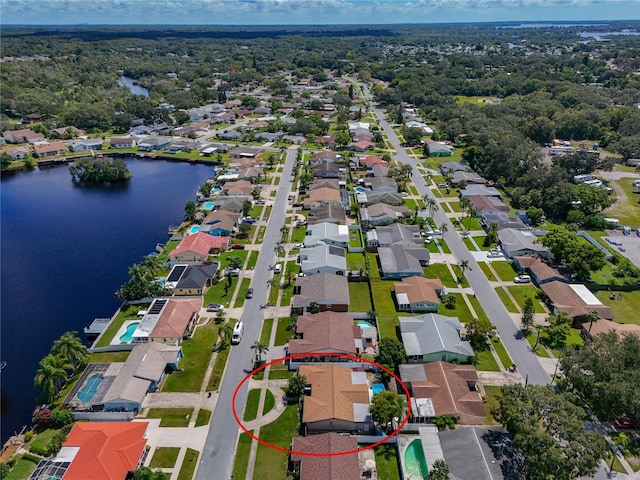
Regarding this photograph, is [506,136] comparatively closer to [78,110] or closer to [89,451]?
[89,451]

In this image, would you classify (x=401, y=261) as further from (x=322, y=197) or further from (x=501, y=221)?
(x=322, y=197)

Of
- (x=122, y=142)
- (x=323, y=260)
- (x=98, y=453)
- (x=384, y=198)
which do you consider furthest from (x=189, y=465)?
(x=122, y=142)

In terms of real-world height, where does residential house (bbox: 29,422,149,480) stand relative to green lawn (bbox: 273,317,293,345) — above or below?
above

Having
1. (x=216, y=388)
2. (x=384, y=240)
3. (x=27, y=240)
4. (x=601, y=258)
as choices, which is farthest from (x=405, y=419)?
(x=27, y=240)

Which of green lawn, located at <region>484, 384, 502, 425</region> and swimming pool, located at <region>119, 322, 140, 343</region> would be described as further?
swimming pool, located at <region>119, 322, 140, 343</region>

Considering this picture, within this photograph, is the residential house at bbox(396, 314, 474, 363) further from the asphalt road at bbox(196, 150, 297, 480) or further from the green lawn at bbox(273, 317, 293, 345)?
the asphalt road at bbox(196, 150, 297, 480)

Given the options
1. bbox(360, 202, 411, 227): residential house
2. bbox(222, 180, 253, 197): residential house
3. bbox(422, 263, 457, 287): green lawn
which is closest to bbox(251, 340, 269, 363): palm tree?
bbox(422, 263, 457, 287): green lawn

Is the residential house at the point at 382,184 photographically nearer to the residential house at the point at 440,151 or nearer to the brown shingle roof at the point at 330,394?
the residential house at the point at 440,151
